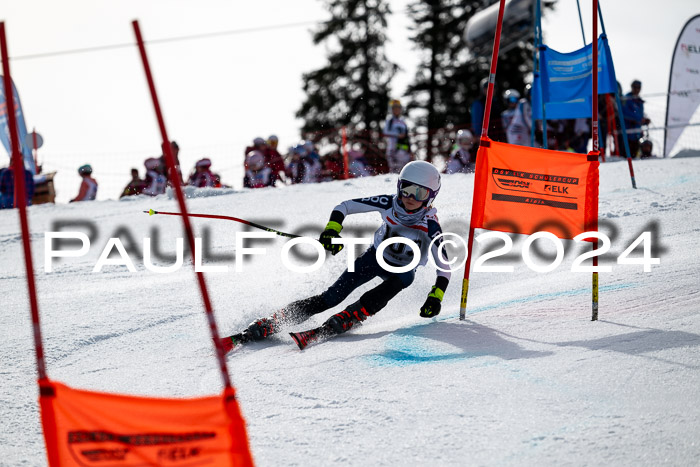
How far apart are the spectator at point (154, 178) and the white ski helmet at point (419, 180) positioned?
31.0 feet

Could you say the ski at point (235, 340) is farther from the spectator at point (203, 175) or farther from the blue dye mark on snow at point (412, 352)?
the spectator at point (203, 175)

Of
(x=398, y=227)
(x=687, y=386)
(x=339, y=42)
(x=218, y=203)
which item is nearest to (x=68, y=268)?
(x=218, y=203)

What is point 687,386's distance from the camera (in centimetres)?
374

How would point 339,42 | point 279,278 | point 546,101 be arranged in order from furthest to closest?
point 339,42 < point 546,101 < point 279,278

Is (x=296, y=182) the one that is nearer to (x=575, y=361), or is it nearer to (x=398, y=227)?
(x=398, y=227)

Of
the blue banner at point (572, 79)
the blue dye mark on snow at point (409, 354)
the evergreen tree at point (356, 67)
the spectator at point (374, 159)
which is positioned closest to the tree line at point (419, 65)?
the evergreen tree at point (356, 67)

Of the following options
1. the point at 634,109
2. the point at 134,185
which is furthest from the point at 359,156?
the point at 634,109

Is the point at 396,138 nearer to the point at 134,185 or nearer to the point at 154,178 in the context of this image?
the point at 154,178

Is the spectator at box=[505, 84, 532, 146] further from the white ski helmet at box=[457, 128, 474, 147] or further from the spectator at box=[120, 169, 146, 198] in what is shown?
the spectator at box=[120, 169, 146, 198]

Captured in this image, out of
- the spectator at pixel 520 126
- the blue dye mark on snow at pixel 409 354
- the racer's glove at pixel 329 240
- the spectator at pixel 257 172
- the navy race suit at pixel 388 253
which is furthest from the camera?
the spectator at pixel 257 172

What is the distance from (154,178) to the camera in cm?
1456

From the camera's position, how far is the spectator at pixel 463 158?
43.7 ft

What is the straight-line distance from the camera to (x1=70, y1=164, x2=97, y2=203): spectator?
14.5m

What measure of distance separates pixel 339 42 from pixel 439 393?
24276 millimetres
